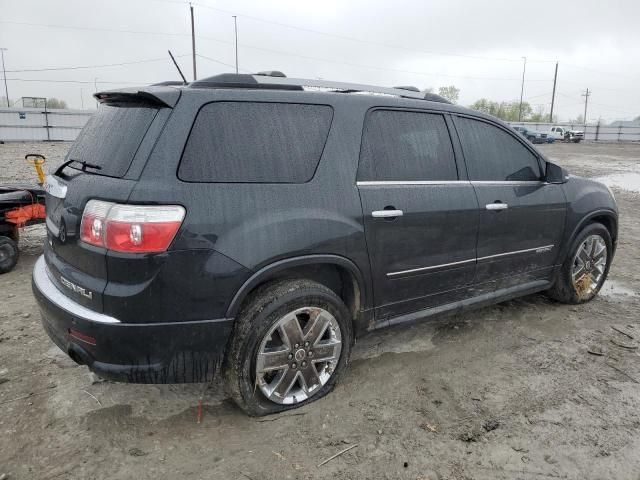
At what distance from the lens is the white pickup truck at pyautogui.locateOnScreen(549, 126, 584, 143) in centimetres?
4488

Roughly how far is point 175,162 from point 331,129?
98cm

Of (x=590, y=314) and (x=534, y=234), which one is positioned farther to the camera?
(x=590, y=314)

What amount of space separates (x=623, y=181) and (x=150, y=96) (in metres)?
16.4

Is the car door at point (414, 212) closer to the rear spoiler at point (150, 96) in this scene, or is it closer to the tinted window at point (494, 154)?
the tinted window at point (494, 154)

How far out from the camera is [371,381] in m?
3.25

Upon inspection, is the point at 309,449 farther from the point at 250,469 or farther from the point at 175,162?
the point at 175,162

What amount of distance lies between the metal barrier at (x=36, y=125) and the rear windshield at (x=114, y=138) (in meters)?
28.5

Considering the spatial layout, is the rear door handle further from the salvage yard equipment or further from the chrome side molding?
the salvage yard equipment

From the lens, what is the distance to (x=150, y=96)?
2.52 meters

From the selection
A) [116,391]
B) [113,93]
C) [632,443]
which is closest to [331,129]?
[113,93]

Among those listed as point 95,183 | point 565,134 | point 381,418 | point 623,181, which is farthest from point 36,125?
point 565,134

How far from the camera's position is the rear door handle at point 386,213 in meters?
2.99

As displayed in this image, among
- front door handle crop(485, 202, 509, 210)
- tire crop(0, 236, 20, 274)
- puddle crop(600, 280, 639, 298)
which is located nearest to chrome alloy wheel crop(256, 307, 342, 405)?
A: front door handle crop(485, 202, 509, 210)

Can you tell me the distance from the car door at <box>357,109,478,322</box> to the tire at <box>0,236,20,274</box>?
4.34 metres
